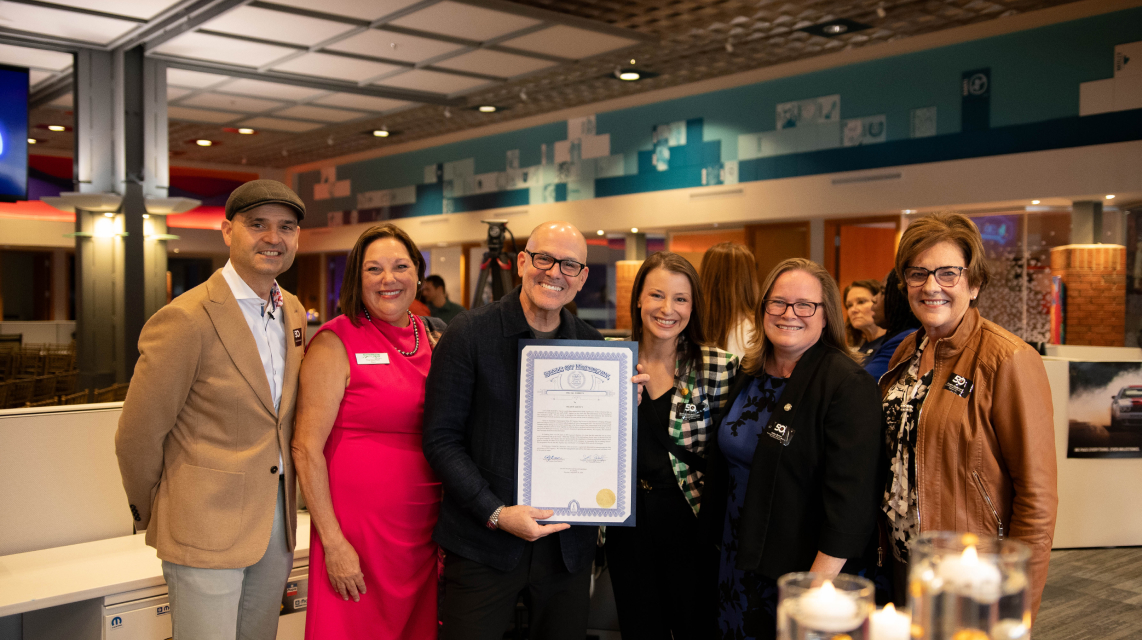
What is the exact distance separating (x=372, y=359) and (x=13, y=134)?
573 centimetres

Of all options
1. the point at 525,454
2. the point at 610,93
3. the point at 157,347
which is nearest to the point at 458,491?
the point at 525,454

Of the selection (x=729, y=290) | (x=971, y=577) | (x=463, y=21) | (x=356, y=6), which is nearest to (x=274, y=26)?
(x=356, y=6)

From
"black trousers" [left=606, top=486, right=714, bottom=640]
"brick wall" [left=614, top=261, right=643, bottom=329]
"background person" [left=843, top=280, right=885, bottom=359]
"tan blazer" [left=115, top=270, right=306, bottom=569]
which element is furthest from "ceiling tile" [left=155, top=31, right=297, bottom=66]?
"black trousers" [left=606, top=486, right=714, bottom=640]

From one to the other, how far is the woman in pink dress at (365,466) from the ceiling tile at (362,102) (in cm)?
766

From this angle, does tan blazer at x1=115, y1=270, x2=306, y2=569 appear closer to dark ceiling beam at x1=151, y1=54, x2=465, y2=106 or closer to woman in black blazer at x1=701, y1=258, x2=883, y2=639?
woman in black blazer at x1=701, y1=258, x2=883, y2=639

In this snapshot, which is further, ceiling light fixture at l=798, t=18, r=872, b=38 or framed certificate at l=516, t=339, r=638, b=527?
ceiling light fixture at l=798, t=18, r=872, b=38

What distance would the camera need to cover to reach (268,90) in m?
8.97

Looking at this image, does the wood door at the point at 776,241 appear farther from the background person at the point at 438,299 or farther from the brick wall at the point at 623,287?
the background person at the point at 438,299

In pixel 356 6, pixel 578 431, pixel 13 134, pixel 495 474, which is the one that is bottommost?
pixel 495 474

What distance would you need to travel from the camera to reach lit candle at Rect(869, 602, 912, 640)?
0.97 metres

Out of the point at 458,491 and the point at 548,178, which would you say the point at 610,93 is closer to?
the point at 548,178

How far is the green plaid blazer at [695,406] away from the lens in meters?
2.28

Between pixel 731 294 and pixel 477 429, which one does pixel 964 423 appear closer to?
pixel 477 429

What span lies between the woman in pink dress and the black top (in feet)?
2.00
